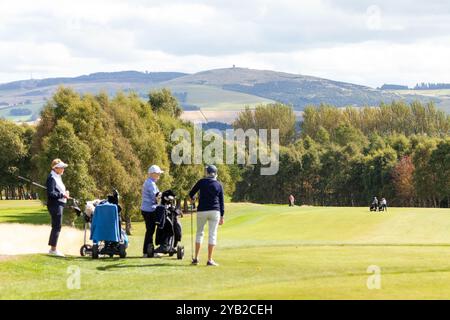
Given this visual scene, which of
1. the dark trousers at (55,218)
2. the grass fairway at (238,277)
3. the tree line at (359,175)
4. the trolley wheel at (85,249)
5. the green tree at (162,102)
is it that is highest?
the green tree at (162,102)

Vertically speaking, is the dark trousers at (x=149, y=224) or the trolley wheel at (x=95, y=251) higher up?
the dark trousers at (x=149, y=224)

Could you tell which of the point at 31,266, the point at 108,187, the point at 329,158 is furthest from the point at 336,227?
the point at 329,158

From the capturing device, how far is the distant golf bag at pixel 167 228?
2480cm

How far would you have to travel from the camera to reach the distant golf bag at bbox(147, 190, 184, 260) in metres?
24.8

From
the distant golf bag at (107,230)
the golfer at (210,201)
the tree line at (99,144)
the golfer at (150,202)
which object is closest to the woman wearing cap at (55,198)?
the distant golf bag at (107,230)

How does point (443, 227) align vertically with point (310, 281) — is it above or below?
below

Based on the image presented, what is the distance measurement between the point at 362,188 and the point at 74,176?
96.5m

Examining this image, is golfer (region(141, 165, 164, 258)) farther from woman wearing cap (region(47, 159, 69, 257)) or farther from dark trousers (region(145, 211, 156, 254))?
woman wearing cap (region(47, 159, 69, 257))

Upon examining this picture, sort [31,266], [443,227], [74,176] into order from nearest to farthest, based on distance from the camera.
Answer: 1. [31,266]
2. [443,227]
3. [74,176]

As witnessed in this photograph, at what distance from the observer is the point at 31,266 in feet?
66.9

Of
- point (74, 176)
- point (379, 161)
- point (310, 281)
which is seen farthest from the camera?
point (379, 161)

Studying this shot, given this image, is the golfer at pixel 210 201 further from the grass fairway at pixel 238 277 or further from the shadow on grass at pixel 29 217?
the shadow on grass at pixel 29 217
